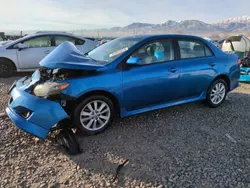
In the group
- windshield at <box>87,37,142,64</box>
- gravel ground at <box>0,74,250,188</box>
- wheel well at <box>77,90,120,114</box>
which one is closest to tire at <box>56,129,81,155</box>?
gravel ground at <box>0,74,250,188</box>

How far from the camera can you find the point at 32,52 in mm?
7742

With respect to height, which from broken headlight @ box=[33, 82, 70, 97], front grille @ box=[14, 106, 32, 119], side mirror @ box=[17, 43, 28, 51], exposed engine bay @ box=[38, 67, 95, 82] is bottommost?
front grille @ box=[14, 106, 32, 119]

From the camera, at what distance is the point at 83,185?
8.38 feet

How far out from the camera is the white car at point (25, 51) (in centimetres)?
753

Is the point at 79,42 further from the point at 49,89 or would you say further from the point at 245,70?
the point at 245,70

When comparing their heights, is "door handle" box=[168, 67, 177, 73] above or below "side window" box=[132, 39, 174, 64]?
below

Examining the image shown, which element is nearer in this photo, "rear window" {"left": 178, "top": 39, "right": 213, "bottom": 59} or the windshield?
the windshield

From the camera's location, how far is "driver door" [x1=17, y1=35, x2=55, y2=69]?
767cm

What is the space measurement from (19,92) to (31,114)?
0.51m

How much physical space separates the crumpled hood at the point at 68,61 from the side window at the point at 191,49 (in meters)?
1.73

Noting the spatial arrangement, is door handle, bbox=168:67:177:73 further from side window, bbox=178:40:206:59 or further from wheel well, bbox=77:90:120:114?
wheel well, bbox=77:90:120:114

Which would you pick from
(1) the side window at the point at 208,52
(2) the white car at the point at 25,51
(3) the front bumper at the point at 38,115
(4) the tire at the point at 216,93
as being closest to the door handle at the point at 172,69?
(1) the side window at the point at 208,52

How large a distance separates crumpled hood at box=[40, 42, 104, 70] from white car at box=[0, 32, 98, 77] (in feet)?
14.5

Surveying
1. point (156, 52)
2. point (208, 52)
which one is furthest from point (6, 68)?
point (208, 52)
